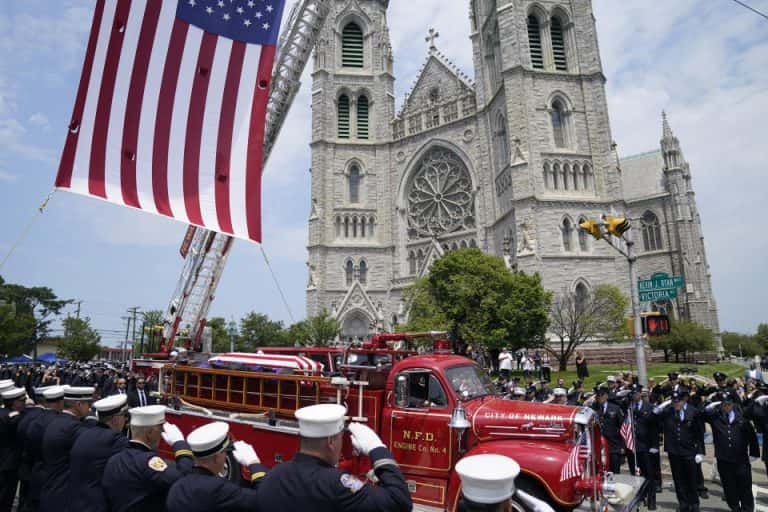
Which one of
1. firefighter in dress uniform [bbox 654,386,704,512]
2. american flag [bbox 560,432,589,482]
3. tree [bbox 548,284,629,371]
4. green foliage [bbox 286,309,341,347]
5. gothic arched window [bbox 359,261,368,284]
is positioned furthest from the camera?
gothic arched window [bbox 359,261,368,284]

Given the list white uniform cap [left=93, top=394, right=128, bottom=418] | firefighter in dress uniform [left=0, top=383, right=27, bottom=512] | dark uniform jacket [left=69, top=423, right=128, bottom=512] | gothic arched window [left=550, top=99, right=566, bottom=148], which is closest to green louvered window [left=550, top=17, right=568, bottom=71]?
gothic arched window [left=550, top=99, right=566, bottom=148]

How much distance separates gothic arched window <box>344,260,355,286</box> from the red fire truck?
3535 cm

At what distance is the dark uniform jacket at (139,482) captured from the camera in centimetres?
332

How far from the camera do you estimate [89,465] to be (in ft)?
12.6

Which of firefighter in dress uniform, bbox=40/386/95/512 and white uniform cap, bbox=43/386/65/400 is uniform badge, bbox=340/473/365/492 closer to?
firefighter in dress uniform, bbox=40/386/95/512

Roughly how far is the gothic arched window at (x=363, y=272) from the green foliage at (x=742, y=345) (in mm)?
52825

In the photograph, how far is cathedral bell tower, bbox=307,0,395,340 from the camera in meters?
42.8

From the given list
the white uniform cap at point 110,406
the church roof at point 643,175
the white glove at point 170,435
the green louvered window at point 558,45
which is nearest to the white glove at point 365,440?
the white glove at point 170,435

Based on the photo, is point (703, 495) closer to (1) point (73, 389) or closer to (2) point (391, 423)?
(2) point (391, 423)

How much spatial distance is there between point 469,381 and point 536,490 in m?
1.83

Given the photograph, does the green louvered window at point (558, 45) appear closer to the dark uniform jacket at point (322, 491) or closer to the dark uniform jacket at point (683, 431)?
the dark uniform jacket at point (683, 431)

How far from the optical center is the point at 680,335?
3488 cm

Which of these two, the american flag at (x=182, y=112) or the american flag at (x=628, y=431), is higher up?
the american flag at (x=182, y=112)

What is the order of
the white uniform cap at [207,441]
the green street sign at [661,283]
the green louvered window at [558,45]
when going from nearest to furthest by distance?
the white uniform cap at [207,441], the green street sign at [661,283], the green louvered window at [558,45]
